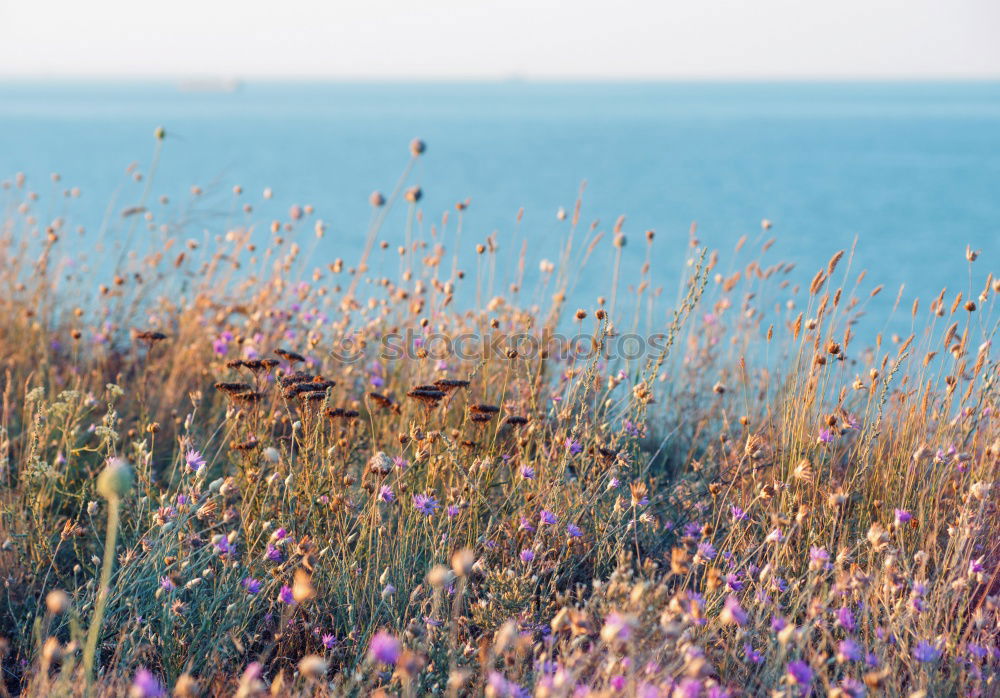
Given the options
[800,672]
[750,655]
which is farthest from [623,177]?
[800,672]

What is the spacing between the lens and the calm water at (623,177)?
14.8 m

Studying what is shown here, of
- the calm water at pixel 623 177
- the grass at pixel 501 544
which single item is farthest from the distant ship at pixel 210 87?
the grass at pixel 501 544

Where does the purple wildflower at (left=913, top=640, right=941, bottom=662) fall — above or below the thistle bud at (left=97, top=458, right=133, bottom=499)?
below

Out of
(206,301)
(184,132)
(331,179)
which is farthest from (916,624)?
(184,132)

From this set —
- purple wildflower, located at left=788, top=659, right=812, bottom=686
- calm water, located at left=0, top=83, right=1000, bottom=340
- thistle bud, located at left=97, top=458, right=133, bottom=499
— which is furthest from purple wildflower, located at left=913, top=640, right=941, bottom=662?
calm water, located at left=0, top=83, right=1000, bottom=340

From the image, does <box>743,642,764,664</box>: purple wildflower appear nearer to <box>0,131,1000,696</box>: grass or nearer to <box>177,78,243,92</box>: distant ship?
<box>0,131,1000,696</box>: grass

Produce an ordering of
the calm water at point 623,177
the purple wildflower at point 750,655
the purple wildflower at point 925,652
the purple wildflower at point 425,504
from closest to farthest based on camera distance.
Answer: the purple wildflower at point 925,652
the purple wildflower at point 750,655
the purple wildflower at point 425,504
the calm water at point 623,177

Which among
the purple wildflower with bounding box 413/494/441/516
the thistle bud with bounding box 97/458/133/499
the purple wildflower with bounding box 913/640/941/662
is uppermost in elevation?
the thistle bud with bounding box 97/458/133/499

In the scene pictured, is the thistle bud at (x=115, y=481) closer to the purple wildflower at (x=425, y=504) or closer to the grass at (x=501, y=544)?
the grass at (x=501, y=544)

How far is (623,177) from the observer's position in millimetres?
24906

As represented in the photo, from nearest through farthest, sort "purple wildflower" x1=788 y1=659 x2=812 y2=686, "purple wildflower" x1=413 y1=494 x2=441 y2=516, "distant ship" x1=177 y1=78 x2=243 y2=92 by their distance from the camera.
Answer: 1. "purple wildflower" x1=788 y1=659 x2=812 y2=686
2. "purple wildflower" x1=413 y1=494 x2=441 y2=516
3. "distant ship" x1=177 y1=78 x2=243 y2=92

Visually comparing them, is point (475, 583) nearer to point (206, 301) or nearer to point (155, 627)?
point (155, 627)

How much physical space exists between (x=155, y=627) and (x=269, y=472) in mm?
719

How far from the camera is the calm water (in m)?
14.8
